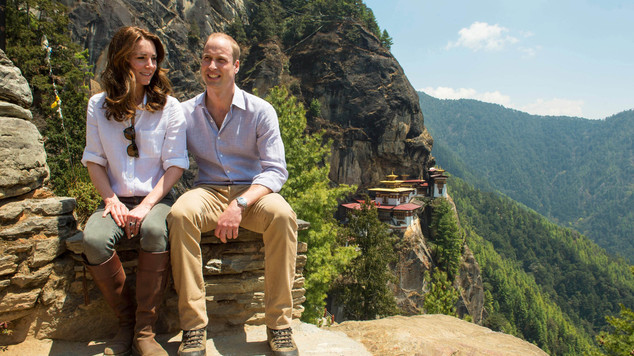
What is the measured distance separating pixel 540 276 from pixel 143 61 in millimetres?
96986

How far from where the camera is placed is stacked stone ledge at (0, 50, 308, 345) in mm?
2600

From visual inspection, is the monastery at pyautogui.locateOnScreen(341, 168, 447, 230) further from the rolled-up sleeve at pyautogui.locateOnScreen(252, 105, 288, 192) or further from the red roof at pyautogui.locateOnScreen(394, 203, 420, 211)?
the rolled-up sleeve at pyautogui.locateOnScreen(252, 105, 288, 192)

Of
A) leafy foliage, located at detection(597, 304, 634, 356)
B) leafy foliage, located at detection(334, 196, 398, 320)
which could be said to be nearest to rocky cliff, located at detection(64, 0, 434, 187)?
leafy foliage, located at detection(334, 196, 398, 320)

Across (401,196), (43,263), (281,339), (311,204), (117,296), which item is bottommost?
(401,196)

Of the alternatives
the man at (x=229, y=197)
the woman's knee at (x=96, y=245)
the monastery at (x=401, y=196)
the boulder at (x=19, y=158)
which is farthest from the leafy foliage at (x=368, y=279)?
the woman's knee at (x=96, y=245)

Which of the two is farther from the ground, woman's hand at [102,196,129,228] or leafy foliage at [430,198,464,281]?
woman's hand at [102,196,129,228]

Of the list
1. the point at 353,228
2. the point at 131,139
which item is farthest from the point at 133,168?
the point at 353,228

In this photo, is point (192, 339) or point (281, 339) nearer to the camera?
point (192, 339)

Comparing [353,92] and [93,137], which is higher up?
[353,92]

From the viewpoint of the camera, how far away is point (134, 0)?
2523 centimetres

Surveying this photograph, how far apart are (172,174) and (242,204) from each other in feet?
2.18

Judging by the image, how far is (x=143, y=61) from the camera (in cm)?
277

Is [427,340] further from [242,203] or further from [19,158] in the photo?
[19,158]

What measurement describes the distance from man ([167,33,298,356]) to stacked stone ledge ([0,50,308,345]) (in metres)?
0.56
